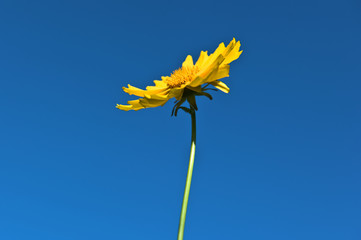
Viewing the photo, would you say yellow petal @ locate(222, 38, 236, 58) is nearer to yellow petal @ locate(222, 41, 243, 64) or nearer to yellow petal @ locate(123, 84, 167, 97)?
yellow petal @ locate(222, 41, 243, 64)

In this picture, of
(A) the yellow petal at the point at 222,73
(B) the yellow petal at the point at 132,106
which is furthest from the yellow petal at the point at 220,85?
(B) the yellow petal at the point at 132,106

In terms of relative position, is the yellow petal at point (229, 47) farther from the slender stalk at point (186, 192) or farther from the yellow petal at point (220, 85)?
the slender stalk at point (186, 192)

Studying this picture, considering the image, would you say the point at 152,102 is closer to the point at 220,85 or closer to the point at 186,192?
the point at 220,85

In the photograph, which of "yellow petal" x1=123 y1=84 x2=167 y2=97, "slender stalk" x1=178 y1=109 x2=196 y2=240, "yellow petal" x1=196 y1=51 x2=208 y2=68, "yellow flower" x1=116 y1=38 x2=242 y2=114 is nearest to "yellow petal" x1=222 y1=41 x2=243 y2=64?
"yellow flower" x1=116 y1=38 x2=242 y2=114

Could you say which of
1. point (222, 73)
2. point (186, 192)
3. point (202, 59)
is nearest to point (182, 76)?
point (202, 59)

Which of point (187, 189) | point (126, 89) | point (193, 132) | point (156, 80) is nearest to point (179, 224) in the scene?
point (187, 189)

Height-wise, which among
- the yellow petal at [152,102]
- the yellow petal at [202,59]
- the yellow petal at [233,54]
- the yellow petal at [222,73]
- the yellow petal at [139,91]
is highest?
the yellow petal at [202,59]

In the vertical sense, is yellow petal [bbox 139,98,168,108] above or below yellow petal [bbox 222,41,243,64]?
below
